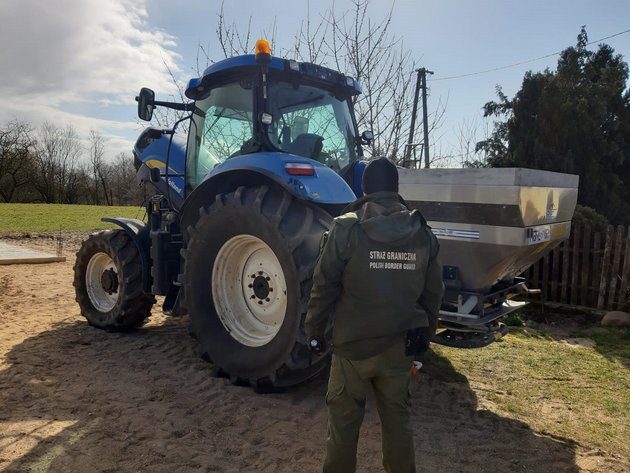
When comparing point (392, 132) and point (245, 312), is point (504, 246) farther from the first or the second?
point (392, 132)

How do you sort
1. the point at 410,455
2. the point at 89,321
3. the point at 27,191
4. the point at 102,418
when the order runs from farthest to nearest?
the point at 27,191
the point at 89,321
the point at 102,418
the point at 410,455

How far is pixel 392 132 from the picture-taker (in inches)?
385

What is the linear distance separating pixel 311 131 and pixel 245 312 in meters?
1.69

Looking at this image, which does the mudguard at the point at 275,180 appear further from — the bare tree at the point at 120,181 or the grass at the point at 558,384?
the bare tree at the point at 120,181

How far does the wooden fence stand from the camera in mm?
7043

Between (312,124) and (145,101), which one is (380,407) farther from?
(145,101)

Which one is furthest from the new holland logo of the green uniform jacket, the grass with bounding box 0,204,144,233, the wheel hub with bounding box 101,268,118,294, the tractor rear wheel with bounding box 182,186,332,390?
the grass with bounding box 0,204,144,233

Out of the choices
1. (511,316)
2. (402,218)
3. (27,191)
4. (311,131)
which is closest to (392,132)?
(511,316)

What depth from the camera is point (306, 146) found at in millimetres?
4309

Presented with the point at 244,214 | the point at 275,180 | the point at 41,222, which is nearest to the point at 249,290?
the point at 244,214

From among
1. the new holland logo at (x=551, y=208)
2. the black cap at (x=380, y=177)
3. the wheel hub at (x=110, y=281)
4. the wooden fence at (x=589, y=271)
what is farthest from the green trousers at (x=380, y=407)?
the wooden fence at (x=589, y=271)

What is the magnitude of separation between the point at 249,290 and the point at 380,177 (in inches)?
77.6

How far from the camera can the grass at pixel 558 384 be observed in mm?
3492

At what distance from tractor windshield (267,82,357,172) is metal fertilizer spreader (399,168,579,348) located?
34.4 inches
